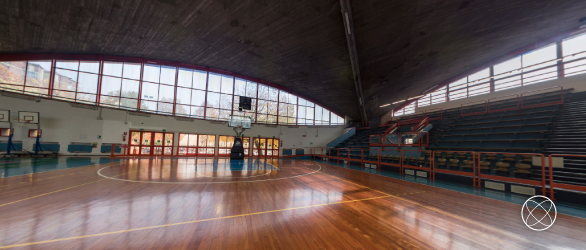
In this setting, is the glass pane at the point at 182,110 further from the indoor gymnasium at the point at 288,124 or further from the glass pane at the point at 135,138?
the glass pane at the point at 135,138

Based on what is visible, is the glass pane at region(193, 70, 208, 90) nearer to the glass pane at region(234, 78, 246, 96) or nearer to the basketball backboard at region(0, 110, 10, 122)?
the glass pane at region(234, 78, 246, 96)

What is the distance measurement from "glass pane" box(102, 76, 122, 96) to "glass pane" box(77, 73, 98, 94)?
461 mm

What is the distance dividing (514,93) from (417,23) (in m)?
10.4

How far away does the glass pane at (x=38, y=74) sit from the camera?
42.0 feet

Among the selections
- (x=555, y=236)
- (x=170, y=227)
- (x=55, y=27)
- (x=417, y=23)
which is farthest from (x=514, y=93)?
(x=55, y=27)

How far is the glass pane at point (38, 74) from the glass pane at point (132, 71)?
415cm

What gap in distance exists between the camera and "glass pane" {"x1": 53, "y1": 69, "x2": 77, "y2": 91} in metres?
13.3

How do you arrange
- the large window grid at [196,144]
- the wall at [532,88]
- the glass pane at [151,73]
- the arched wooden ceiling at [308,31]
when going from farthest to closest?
the large window grid at [196,144] < the glass pane at [151,73] < the wall at [532,88] < the arched wooden ceiling at [308,31]

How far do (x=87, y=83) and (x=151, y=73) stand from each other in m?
3.99

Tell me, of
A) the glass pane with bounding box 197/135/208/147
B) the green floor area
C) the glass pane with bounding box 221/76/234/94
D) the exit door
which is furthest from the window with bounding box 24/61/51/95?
the glass pane with bounding box 221/76/234/94

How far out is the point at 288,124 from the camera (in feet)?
65.2

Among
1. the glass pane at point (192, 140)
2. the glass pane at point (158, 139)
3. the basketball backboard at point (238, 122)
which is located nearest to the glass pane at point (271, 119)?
the basketball backboard at point (238, 122)

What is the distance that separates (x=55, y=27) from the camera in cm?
1077

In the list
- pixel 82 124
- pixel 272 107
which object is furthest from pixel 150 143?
pixel 272 107
